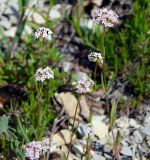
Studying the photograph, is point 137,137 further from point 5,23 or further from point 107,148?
point 5,23

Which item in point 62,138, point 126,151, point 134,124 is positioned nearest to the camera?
Answer: point 126,151

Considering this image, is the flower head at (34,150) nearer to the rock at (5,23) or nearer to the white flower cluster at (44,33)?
the white flower cluster at (44,33)

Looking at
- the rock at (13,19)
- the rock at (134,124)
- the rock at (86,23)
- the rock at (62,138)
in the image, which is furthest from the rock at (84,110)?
the rock at (13,19)

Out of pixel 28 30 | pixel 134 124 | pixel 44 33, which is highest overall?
pixel 28 30

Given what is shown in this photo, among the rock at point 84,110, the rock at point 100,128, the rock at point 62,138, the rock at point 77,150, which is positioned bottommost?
the rock at point 77,150

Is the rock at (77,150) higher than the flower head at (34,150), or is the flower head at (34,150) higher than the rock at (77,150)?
the flower head at (34,150)

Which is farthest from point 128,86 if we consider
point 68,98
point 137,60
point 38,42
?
point 38,42

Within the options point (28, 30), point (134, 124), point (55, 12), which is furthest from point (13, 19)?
point (134, 124)
